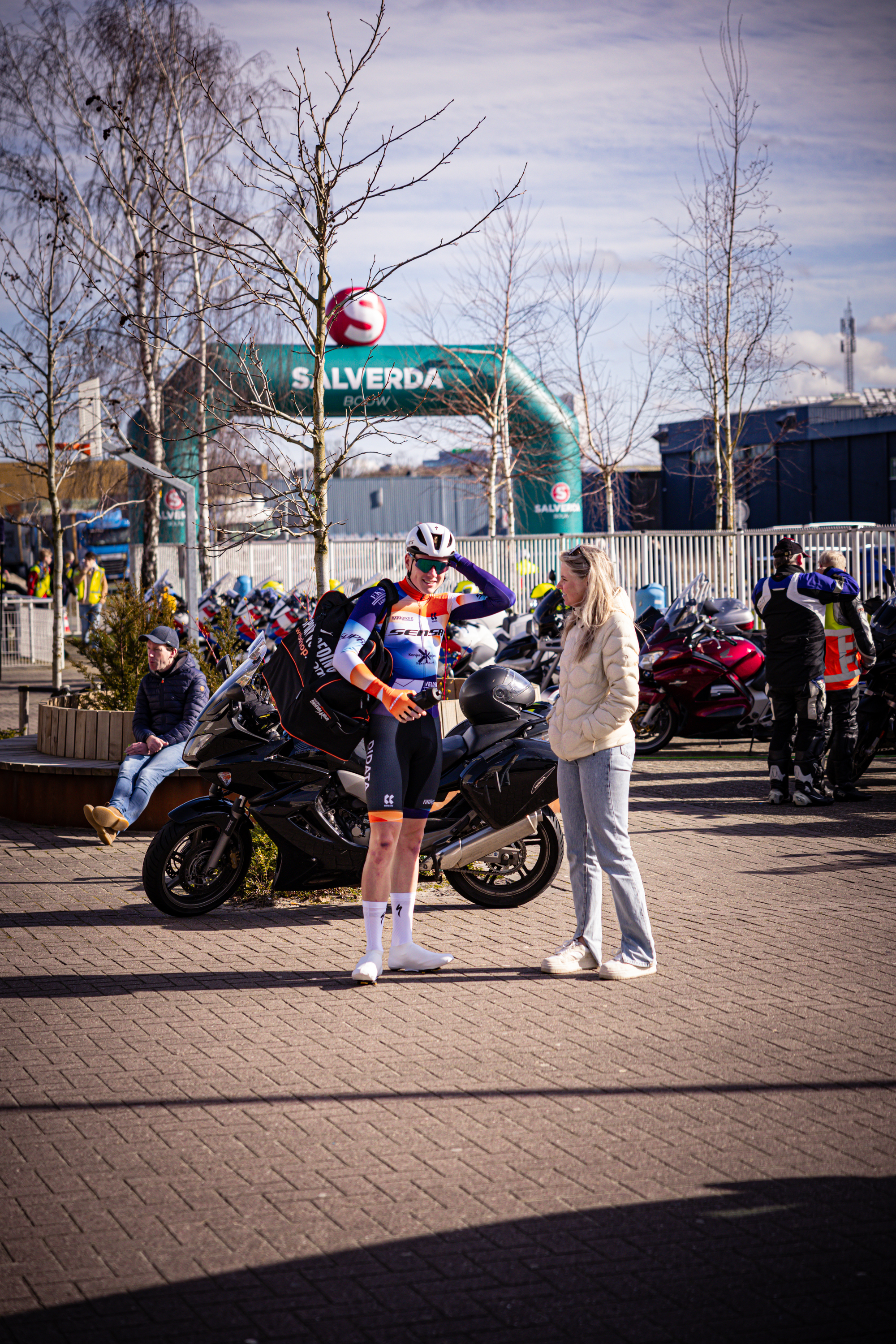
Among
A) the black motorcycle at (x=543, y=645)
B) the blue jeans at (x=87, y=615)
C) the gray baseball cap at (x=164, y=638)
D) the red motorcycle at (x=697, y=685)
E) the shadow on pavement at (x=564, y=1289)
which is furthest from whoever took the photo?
the blue jeans at (x=87, y=615)

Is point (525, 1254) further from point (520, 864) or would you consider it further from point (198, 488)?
point (198, 488)

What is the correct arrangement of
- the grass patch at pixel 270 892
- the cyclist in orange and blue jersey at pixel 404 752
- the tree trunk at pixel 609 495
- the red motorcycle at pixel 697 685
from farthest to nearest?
1. the tree trunk at pixel 609 495
2. the red motorcycle at pixel 697 685
3. the grass patch at pixel 270 892
4. the cyclist in orange and blue jersey at pixel 404 752

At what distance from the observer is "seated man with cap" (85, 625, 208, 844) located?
9008mm

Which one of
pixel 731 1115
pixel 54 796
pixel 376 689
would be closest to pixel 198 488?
pixel 54 796

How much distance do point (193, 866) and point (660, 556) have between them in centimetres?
1782

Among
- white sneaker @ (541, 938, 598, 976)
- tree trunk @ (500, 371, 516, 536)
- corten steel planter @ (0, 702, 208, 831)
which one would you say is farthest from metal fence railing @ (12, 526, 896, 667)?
white sneaker @ (541, 938, 598, 976)

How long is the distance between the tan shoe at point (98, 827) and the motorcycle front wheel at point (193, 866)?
1.51 meters

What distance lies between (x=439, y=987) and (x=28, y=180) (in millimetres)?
18297

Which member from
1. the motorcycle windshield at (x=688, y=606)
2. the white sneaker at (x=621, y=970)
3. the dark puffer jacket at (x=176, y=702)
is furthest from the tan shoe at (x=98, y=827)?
the motorcycle windshield at (x=688, y=606)

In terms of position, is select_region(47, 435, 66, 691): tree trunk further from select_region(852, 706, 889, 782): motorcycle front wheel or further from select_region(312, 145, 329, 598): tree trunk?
select_region(852, 706, 889, 782): motorcycle front wheel

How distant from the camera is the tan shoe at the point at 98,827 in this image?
28.2ft

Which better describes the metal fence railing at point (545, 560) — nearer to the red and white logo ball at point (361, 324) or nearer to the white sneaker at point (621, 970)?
the red and white logo ball at point (361, 324)

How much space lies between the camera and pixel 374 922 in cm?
611

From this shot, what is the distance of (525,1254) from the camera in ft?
11.5
